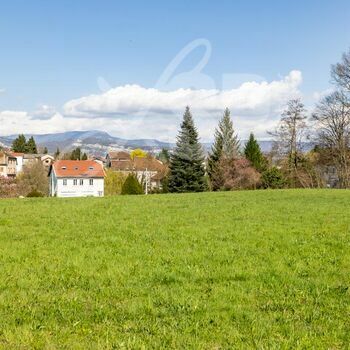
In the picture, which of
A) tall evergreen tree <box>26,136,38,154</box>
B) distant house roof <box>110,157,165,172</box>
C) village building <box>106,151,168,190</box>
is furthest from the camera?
tall evergreen tree <box>26,136,38,154</box>

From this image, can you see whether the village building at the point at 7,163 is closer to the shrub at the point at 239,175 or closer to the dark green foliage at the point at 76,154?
the dark green foliage at the point at 76,154

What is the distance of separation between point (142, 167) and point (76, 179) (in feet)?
71.5

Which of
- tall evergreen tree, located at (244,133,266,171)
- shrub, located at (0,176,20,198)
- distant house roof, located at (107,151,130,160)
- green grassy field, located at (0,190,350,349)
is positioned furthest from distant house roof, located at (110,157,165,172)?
green grassy field, located at (0,190,350,349)

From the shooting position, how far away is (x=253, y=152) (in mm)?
67625

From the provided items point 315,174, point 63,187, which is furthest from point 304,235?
point 63,187

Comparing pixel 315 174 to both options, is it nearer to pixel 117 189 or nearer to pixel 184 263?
pixel 117 189

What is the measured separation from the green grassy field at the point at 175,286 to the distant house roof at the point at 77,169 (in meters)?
65.8

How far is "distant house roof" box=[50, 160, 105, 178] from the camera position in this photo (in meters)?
77.8

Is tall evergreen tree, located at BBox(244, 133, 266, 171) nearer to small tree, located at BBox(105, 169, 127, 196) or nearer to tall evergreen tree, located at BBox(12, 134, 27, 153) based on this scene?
small tree, located at BBox(105, 169, 127, 196)

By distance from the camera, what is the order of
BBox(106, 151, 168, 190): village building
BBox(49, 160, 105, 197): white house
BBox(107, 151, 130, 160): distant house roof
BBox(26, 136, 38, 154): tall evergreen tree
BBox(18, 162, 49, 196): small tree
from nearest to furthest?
BBox(18, 162, 49, 196): small tree
BBox(49, 160, 105, 197): white house
BBox(106, 151, 168, 190): village building
BBox(107, 151, 130, 160): distant house roof
BBox(26, 136, 38, 154): tall evergreen tree

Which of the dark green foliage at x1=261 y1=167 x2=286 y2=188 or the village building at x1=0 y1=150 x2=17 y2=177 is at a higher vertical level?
the village building at x1=0 y1=150 x2=17 y2=177

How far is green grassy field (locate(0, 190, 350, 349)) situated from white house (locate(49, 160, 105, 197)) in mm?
65673

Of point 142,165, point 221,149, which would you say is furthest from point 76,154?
point 221,149

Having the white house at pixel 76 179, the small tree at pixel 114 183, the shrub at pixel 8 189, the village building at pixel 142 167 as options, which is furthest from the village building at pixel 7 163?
the shrub at pixel 8 189
